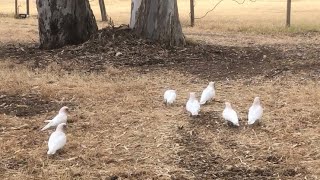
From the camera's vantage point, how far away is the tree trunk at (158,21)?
1117 cm

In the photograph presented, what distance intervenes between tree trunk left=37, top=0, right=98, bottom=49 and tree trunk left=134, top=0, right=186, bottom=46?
1105 millimetres

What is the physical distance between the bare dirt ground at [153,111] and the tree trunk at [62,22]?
0.41 meters

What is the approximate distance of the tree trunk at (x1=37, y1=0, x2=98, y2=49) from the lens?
11125 mm

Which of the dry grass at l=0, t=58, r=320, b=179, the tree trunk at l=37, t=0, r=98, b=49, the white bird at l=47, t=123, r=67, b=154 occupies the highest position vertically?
the tree trunk at l=37, t=0, r=98, b=49

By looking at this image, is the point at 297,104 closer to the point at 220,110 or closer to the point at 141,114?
the point at 220,110

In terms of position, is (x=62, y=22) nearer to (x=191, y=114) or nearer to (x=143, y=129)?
(x=191, y=114)

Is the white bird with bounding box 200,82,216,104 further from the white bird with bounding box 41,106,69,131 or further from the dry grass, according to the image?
the white bird with bounding box 41,106,69,131

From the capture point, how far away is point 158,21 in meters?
11.2

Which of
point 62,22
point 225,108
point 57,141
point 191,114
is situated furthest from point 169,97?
point 62,22

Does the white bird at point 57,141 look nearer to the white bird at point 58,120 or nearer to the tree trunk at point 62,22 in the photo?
the white bird at point 58,120

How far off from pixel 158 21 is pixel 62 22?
1.96 meters

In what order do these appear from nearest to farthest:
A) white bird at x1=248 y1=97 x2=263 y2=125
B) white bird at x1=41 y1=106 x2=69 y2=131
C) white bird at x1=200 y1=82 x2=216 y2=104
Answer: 1. white bird at x1=41 y1=106 x2=69 y2=131
2. white bird at x1=248 y1=97 x2=263 y2=125
3. white bird at x1=200 y1=82 x2=216 y2=104

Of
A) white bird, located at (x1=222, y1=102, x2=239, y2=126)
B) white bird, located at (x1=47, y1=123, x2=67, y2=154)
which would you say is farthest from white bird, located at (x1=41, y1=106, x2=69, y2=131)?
white bird, located at (x1=222, y1=102, x2=239, y2=126)

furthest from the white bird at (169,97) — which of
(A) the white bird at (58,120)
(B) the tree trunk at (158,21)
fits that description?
(B) the tree trunk at (158,21)
